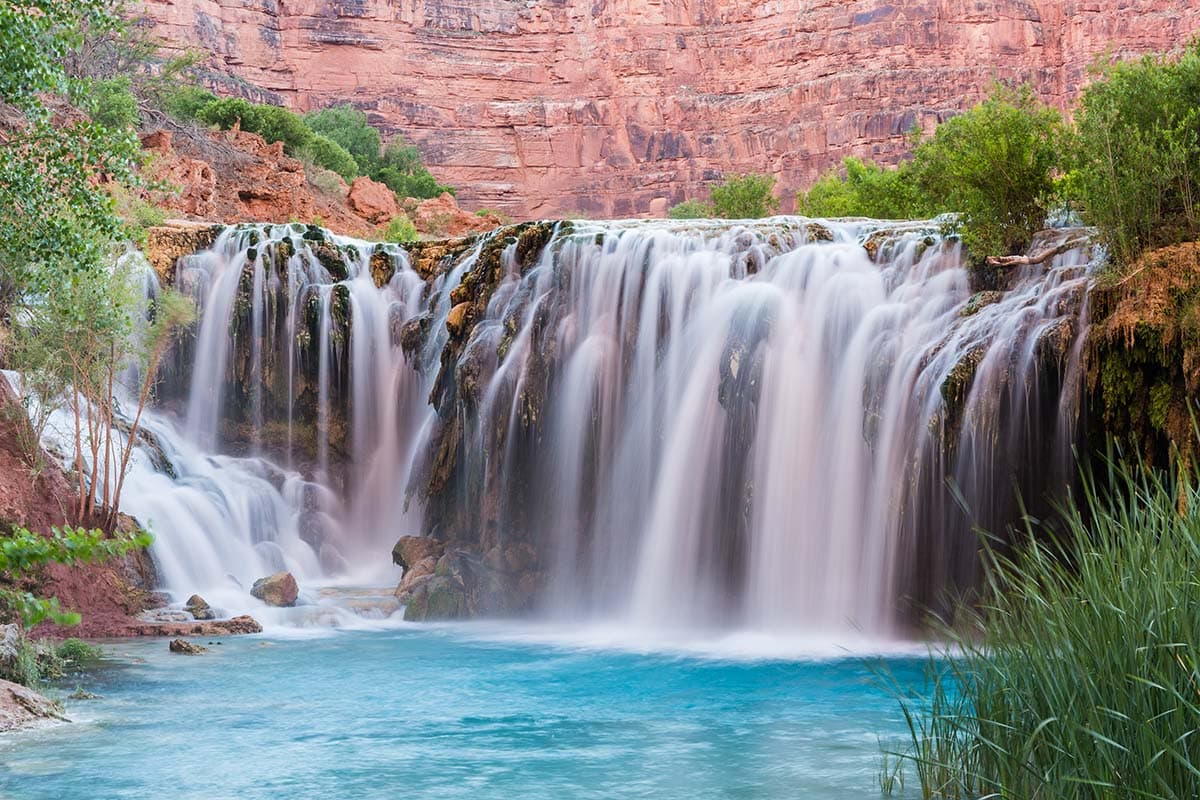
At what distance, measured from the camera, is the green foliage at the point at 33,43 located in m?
10.1

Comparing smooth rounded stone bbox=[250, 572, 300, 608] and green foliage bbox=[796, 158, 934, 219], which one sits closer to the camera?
smooth rounded stone bbox=[250, 572, 300, 608]

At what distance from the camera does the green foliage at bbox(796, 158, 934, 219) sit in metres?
34.2

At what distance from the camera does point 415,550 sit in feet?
62.1

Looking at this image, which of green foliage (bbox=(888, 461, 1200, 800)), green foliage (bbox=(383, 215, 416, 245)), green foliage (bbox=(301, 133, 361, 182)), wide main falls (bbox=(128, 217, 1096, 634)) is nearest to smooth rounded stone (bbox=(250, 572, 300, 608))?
wide main falls (bbox=(128, 217, 1096, 634))

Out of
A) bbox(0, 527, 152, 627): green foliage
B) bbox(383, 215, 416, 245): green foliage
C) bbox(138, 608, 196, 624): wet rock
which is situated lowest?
bbox(138, 608, 196, 624): wet rock

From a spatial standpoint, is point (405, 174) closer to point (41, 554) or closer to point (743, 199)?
point (743, 199)

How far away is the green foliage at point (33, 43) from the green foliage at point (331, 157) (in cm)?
4028

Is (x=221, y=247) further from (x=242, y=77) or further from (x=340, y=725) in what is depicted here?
(x=242, y=77)

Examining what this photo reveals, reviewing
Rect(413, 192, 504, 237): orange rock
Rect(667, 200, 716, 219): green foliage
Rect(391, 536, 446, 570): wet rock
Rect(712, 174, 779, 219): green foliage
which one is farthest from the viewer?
Rect(667, 200, 716, 219): green foliage

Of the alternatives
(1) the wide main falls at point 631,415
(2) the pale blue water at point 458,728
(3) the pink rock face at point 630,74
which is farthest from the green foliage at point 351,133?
(2) the pale blue water at point 458,728

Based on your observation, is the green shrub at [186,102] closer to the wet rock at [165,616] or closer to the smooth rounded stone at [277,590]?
the smooth rounded stone at [277,590]

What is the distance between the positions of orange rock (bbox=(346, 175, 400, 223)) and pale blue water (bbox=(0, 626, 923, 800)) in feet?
105

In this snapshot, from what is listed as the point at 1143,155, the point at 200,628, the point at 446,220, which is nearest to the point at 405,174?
the point at 446,220

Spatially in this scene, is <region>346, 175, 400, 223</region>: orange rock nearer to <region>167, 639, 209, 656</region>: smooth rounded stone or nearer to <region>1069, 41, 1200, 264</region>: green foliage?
<region>167, 639, 209, 656</region>: smooth rounded stone
